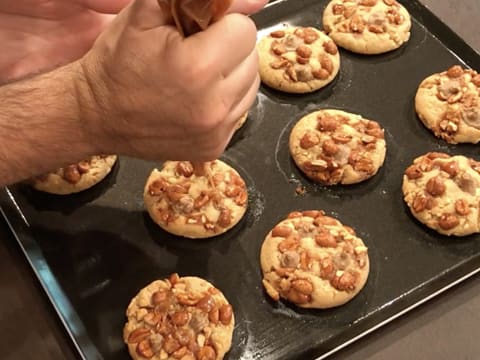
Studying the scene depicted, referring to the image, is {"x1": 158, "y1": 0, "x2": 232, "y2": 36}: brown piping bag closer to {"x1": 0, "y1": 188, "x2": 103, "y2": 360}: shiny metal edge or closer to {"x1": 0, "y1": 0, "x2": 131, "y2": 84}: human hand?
{"x1": 0, "y1": 0, "x2": 131, "y2": 84}: human hand

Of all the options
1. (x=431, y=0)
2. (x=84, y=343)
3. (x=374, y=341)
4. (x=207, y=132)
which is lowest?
(x=374, y=341)

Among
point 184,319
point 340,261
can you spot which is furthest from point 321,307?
point 184,319

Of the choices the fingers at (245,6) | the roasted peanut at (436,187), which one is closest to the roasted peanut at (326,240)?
the roasted peanut at (436,187)

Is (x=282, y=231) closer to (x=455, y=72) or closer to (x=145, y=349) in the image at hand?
(x=145, y=349)

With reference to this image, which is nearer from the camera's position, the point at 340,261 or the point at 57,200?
the point at 340,261

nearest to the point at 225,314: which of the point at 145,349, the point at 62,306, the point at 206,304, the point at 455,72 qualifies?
the point at 206,304

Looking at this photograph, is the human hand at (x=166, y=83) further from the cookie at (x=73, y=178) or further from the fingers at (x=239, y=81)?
the cookie at (x=73, y=178)

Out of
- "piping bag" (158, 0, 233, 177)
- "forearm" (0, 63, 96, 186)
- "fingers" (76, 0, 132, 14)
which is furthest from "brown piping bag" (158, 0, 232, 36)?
"fingers" (76, 0, 132, 14)

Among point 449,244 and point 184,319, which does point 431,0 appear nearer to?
point 449,244
